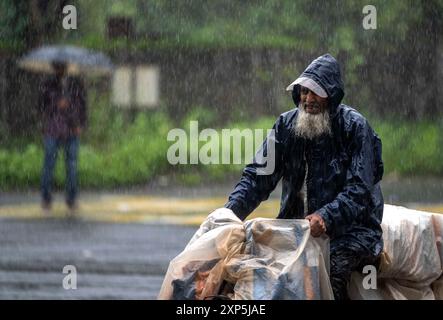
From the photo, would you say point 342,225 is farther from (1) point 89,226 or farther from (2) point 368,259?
(1) point 89,226

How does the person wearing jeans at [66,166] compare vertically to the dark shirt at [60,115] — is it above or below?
below

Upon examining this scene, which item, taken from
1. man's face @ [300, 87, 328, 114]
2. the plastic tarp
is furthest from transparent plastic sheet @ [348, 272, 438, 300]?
man's face @ [300, 87, 328, 114]

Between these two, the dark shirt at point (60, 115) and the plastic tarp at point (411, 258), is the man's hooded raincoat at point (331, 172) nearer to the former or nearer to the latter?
the plastic tarp at point (411, 258)

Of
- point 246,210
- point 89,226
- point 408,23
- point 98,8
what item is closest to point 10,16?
point 98,8

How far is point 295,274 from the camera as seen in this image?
231 inches

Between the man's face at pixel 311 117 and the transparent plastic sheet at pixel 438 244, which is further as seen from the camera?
the transparent plastic sheet at pixel 438 244

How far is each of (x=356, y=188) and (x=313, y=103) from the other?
1.70 feet

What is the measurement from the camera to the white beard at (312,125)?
6.13 m

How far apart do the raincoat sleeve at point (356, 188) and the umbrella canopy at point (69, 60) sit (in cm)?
1479

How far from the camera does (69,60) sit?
848 inches

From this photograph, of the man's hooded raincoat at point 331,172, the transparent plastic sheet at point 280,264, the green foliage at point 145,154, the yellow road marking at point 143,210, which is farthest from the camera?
the green foliage at point 145,154

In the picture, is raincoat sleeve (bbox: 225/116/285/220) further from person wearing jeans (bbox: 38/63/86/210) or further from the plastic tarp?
person wearing jeans (bbox: 38/63/86/210)

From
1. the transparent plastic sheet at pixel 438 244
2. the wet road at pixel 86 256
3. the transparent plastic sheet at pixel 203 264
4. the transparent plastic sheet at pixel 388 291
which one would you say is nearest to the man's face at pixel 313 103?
the transparent plastic sheet at pixel 203 264
